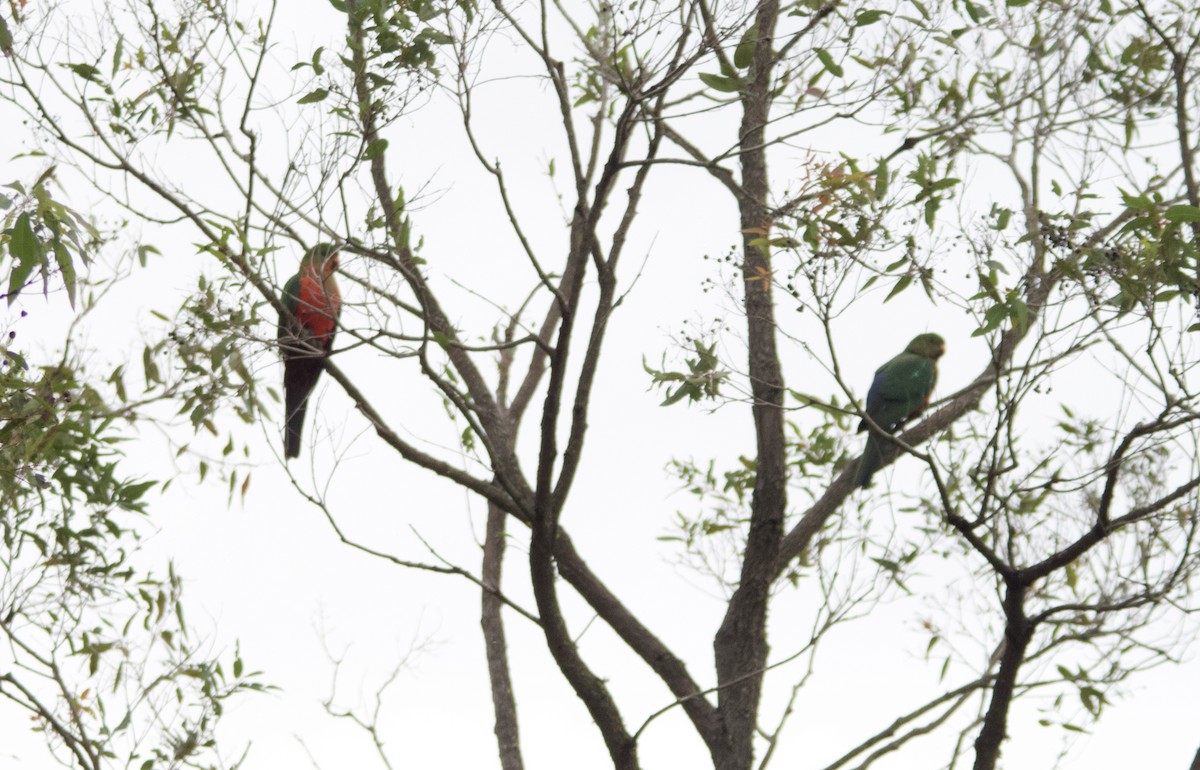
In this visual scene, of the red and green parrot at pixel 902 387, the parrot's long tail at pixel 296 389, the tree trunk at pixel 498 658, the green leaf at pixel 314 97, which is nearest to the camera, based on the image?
the green leaf at pixel 314 97

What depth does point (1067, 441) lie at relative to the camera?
384cm

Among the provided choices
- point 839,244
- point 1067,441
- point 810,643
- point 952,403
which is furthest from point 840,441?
point 839,244

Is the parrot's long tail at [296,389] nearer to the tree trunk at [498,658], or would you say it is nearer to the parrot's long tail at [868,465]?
the tree trunk at [498,658]

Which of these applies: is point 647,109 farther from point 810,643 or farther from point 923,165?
point 810,643

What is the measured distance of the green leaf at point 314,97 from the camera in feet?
10.2

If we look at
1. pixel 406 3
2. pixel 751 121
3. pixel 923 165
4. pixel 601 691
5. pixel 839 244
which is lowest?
pixel 601 691

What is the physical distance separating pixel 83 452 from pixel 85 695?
0.99 metres

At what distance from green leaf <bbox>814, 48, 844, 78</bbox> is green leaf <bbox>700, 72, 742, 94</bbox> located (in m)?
0.39

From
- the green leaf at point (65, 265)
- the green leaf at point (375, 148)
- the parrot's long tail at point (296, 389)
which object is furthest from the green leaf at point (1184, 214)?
the parrot's long tail at point (296, 389)

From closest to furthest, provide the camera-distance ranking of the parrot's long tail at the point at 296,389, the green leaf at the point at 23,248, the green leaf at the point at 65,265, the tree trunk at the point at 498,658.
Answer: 1. the green leaf at the point at 23,248
2. the green leaf at the point at 65,265
3. the tree trunk at the point at 498,658
4. the parrot's long tail at the point at 296,389

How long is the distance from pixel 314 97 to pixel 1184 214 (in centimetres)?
201

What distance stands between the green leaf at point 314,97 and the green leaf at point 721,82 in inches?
39.2

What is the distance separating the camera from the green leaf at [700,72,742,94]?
8.77ft

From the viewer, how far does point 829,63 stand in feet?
9.84
